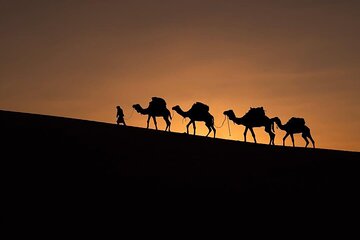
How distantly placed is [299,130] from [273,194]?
55.4ft

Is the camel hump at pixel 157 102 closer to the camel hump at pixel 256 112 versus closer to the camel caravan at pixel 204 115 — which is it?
the camel caravan at pixel 204 115

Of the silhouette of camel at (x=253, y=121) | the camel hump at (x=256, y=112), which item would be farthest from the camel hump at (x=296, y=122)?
the camel hump at (x=256, y=112)

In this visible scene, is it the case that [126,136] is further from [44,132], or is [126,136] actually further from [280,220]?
[280,220]

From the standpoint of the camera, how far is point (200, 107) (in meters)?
27.5

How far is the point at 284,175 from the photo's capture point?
17.5m

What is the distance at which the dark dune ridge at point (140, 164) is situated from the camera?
12930 mm

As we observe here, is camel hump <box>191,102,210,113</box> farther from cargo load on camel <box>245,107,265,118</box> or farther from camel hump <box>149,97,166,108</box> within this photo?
cargo load on camel <box>245,107,265,118</box>

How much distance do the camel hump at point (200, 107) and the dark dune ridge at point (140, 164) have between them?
13.7 ft

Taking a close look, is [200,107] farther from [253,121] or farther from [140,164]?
[140,164]

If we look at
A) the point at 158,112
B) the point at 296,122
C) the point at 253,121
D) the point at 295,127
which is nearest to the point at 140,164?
the point at 158,112

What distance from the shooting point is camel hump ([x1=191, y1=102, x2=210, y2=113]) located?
27.4 meters

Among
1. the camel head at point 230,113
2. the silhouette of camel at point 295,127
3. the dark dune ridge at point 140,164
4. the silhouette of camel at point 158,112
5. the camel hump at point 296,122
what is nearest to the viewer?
the dark dune ridge at point 140,164

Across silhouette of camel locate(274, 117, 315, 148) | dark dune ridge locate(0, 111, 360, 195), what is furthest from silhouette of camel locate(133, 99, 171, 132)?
silhouette of camel locate(274, 117, 315, 148)

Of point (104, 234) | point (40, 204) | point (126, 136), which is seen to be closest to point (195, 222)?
point (104, 234)
